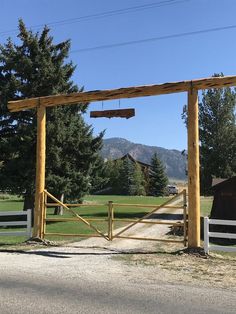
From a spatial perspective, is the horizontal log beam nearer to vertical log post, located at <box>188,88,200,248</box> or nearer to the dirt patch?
vertical log post, located at <box>188,88,200,248</box>

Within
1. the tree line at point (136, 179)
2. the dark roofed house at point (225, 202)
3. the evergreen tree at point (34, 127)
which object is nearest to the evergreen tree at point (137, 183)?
the tree line at point (136, 179)

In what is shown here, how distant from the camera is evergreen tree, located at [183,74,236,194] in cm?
3959

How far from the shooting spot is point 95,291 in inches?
354

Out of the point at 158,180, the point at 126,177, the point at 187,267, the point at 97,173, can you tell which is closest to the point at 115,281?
the point at 187,267

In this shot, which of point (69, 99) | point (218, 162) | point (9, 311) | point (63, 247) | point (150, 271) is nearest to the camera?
point (9, 311)

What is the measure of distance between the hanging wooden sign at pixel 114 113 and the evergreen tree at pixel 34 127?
1148 cm

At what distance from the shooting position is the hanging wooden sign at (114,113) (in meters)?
15.6

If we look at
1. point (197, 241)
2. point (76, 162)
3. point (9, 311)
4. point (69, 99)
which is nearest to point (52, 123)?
point (76, 162)

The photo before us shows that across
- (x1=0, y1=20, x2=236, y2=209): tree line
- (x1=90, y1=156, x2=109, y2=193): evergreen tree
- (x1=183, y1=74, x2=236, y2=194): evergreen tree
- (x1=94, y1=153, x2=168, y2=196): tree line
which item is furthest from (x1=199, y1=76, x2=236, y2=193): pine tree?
(x1=94, y1=153, x2=168, y2=196): tree line

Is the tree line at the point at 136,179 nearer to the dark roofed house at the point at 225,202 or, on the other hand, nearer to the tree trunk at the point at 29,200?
the tree trunk at the point at 29,200

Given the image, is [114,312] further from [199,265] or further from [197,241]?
[197,241]

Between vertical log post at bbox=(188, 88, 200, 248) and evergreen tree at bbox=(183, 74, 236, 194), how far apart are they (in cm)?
2351

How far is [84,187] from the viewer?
29.9 meters

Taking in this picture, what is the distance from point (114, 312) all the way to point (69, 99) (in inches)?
396
